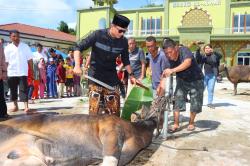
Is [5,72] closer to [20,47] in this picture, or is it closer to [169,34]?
[20,47]

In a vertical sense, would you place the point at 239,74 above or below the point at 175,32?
below

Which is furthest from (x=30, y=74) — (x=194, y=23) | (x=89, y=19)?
(x=89, y=19)

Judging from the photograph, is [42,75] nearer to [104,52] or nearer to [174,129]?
[174,129]

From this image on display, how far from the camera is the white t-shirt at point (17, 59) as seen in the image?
8562 millimetres

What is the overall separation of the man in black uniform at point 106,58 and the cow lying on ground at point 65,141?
0.99 meters

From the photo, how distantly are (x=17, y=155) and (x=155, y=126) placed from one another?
226 centimetres

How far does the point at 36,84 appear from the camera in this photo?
11859 millimetres

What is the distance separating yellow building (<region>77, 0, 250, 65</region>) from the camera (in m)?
34.8

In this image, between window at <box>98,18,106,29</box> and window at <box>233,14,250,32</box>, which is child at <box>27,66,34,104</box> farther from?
window at <box>98,18,106,29</box>

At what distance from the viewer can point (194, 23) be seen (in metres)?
38.2

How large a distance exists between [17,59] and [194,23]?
3174 centimetres

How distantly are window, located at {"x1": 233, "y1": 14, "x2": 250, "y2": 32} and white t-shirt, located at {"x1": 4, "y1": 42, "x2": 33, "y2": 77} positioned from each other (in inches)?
1218

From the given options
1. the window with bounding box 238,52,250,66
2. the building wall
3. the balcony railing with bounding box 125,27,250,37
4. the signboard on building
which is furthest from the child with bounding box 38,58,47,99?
the building wall

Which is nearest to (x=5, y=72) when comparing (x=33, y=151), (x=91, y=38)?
(x=91, y=38)
